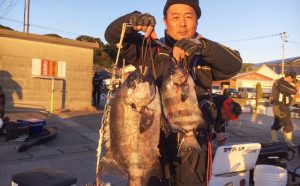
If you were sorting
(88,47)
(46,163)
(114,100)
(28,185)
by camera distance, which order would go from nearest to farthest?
(114,100) → (28,185) → (46,163) → (88,47)

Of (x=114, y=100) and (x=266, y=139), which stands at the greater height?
(x=114, y=100)

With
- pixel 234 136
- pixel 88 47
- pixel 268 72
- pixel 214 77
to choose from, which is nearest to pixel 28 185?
pixel 214 77

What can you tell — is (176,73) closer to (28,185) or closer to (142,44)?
(142,44)

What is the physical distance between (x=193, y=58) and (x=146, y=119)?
825mm

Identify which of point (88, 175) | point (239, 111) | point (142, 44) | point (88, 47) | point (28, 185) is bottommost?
point (88, 175)

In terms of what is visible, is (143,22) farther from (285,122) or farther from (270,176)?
(285,122)

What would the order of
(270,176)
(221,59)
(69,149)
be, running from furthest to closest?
(69,149) < (270,176) < (221,59)

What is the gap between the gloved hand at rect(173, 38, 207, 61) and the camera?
85.8 inches

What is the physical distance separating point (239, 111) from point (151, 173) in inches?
36.0

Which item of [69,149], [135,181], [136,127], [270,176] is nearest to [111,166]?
[135,181]

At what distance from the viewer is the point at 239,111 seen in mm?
2623

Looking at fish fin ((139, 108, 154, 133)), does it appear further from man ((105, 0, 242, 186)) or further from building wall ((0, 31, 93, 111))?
building wall ((0, 31, 93, 111))

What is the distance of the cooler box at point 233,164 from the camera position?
459cm

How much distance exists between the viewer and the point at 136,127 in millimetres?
2047
